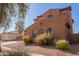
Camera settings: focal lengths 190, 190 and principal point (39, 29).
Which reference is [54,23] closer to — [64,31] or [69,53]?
[64,31]

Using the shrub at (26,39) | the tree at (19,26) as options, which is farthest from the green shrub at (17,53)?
the tree at (19,26)

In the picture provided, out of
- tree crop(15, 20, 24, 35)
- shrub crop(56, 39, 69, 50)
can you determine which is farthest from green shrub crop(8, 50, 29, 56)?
shrub crop(56, 39, 69, 50)

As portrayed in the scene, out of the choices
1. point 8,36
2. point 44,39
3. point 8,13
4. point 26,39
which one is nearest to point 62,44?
point 44,39

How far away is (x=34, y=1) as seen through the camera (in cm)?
240

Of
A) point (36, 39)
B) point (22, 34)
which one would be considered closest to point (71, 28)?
point (36, 39)

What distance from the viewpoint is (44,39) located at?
2.37 metres

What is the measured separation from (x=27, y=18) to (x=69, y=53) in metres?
0.68

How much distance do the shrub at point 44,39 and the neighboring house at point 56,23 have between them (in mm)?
51

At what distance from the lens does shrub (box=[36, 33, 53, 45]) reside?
2.37m

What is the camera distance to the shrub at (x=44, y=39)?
2.37 metres

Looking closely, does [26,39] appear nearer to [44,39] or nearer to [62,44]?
[44,39]

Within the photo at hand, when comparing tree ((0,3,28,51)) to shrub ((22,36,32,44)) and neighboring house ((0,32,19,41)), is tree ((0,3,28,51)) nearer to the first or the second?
neighboring house ((0,32,19,41))

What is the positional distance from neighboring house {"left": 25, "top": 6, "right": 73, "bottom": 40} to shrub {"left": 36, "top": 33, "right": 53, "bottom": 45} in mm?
51

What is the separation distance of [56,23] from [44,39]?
251 millimetres
